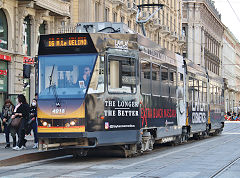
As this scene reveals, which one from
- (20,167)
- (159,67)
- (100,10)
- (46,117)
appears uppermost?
(100,10)

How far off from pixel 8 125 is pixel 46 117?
3.85 m

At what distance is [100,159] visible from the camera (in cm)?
1438

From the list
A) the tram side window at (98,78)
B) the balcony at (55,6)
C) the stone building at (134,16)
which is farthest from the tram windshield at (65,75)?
the stone building at (134,16)

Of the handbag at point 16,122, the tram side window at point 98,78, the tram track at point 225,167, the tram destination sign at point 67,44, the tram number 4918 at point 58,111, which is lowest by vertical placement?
the tram track at point 225,167

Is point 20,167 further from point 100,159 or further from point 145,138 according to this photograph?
Result: point 145,138

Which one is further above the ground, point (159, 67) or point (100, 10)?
point (100, 10)

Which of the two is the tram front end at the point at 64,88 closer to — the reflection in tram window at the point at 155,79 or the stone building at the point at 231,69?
the reflection in tram window at the point at 155,79

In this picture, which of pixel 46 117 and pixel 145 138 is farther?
pixel 145 138

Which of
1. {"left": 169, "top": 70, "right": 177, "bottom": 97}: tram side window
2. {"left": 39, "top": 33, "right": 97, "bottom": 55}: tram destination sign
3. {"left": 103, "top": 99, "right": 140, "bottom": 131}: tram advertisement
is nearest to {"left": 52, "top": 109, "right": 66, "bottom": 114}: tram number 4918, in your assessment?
{"left": 103, "top": 99, "right": 140, "bottom": 131}: tram advertisement

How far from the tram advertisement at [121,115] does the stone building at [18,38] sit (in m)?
13.3

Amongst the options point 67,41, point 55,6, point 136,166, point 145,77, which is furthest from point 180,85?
point 55,6

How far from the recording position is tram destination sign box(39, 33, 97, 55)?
13.3m

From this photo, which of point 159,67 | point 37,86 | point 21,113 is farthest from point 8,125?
point 159,67

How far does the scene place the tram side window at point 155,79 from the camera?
15.8m
